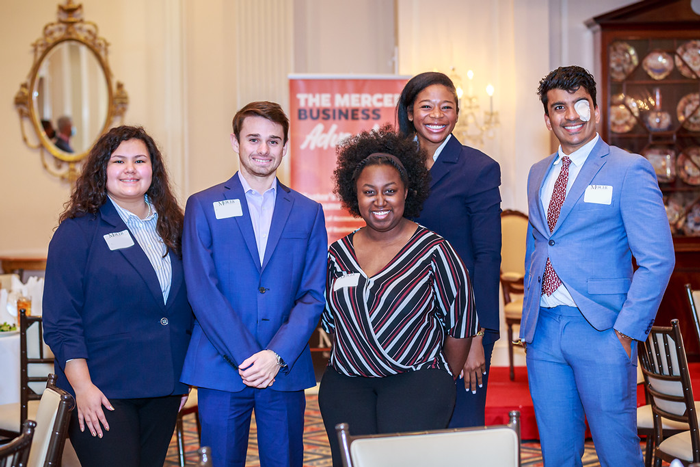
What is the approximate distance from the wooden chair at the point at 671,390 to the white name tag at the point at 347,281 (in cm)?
138

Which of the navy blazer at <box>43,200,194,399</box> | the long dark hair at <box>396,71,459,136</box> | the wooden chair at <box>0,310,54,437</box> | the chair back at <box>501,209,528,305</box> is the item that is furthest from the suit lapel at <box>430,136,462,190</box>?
the chair back at <box>501,209,528,305</box>

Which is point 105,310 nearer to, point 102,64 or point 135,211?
point 135,211

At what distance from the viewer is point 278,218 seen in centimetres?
232

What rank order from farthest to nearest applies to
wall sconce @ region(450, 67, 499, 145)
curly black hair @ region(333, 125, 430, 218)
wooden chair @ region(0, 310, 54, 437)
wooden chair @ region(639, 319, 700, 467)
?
wall sconce @ region(450, 67, 499, 145) → wooden chair @ region(0, 310, 54, 437) → wooden chair @ region(639, 319, 700, 467) → curly black hair @ region(333, 125, 430, 218)

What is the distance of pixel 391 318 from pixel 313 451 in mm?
2319

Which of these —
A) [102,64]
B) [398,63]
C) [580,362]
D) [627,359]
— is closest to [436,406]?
[580,362]

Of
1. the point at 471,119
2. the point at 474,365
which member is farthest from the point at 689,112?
the point at 474,365

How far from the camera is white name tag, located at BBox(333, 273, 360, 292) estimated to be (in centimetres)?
216

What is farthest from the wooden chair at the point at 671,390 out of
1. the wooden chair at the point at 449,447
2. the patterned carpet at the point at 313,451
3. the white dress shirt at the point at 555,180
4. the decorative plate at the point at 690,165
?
the decorative plate at the point at 690,165

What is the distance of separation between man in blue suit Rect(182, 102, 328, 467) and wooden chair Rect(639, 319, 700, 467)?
4.92 ft

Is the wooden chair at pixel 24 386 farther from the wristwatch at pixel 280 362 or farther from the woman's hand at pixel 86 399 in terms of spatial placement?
the wristwatch at pixel 280 362

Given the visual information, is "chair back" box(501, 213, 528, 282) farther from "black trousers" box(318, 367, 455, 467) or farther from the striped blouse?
"black trousers" box(318, 367, 455, 467)

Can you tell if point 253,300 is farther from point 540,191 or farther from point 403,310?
point 540,191

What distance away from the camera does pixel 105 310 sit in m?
2.20
